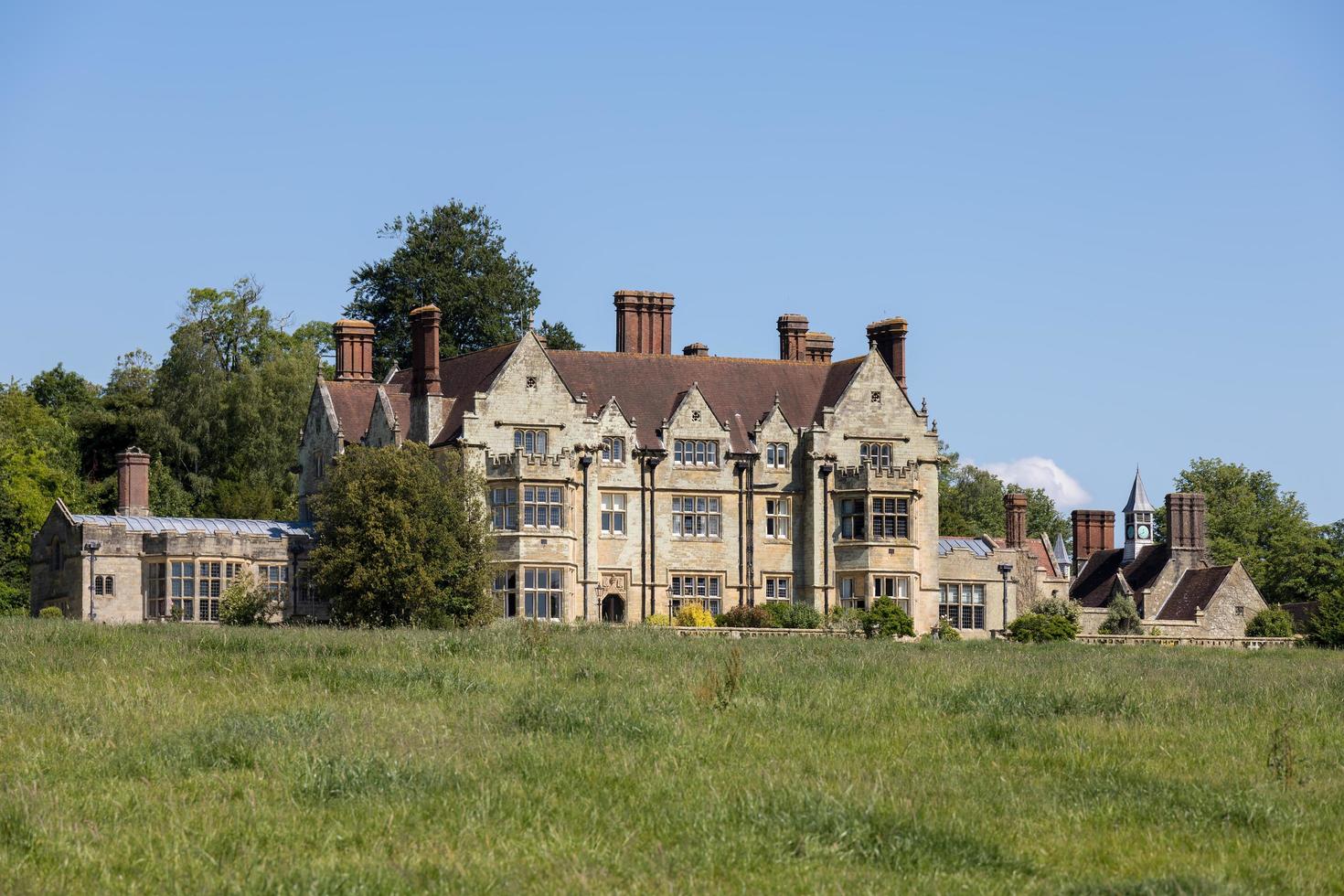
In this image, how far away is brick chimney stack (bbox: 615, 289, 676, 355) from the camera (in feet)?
194

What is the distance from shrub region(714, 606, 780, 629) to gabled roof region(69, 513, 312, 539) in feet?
40.7

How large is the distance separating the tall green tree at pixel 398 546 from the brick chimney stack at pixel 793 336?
17.0m

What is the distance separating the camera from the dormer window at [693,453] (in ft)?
182

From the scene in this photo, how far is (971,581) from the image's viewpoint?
59469 mm

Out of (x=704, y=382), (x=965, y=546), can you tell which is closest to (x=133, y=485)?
(x=704, y=382)

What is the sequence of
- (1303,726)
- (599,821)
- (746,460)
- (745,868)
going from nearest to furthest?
(745,868), (599,821), (1303,726), (746,460)

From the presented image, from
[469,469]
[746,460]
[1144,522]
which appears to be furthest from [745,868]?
[1144,522]

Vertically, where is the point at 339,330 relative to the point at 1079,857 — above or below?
above

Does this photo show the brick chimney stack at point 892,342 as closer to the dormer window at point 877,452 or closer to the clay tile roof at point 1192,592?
the dormer window at point 877,452

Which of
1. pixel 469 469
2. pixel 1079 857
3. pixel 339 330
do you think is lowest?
pixel 1079 857

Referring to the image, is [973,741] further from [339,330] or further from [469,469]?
[339,330]

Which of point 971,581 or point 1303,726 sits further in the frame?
point 971,581

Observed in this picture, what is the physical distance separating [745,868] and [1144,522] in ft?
217

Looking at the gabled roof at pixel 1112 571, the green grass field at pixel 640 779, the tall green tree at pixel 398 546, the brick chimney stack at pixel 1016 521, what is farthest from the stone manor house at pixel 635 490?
the green grass field at pixel 640 779
